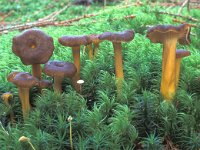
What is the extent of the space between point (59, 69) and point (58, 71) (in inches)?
0.7

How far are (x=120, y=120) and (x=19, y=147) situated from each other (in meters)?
0.54

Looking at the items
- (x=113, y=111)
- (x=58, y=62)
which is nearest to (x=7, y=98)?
(x=58, y=62)

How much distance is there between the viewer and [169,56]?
1.86m

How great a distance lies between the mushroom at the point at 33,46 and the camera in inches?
75.7

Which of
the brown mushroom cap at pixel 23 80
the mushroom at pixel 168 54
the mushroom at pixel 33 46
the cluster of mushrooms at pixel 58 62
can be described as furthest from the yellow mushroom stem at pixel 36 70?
the mushroom at pixel 168 54

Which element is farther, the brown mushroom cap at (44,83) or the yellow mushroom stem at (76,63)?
the yellow mushroom stem at (76,63)

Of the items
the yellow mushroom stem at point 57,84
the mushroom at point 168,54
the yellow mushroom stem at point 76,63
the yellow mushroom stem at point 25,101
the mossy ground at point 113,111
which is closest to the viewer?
the mossy ground at point 113,111

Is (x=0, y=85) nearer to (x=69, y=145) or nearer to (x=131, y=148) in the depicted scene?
(x=69, y=145)

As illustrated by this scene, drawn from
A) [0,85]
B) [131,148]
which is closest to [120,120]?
[131,148]

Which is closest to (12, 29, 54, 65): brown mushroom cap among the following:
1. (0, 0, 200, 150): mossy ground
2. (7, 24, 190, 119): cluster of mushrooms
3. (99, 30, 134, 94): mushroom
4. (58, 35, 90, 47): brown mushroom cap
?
(7, 24, 190, 119): cluster of mushrooms

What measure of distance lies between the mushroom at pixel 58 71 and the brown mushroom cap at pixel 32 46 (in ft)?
0.21

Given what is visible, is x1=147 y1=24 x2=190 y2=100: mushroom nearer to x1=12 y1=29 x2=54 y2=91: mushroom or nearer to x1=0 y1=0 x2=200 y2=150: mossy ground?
x1=0 y1=0 x2=200 y2=150: mossy ground

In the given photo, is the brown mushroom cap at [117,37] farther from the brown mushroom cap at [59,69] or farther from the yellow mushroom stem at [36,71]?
the yellow mushroom stem at [36,71]

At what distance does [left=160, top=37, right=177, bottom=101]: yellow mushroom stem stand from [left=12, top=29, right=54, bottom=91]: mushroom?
0.69 metres
